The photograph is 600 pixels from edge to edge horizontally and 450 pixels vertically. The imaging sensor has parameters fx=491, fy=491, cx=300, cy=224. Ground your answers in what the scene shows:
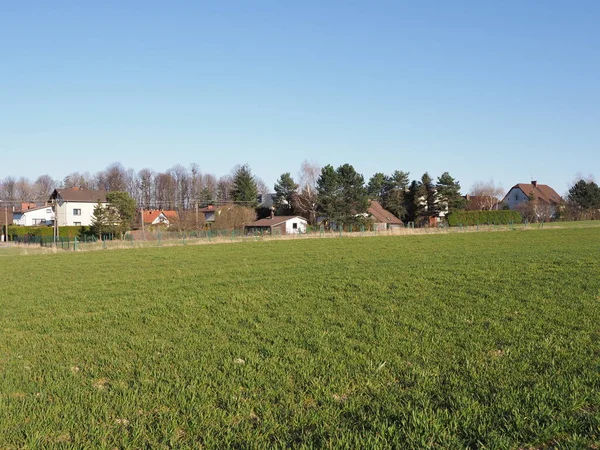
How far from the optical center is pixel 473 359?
6.44 metres

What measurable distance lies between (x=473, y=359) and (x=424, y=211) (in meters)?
78.8

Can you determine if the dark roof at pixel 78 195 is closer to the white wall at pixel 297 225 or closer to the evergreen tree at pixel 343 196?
the white wall at pixel 297 225

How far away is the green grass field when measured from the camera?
445 centimetres

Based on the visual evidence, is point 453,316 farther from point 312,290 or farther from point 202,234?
point 202,234

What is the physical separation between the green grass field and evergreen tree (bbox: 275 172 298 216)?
227 ft

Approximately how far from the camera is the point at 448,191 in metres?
79.3

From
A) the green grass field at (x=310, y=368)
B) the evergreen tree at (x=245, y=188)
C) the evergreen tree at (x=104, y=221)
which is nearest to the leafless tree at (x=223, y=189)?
the evergreen tree at (x=245, y=188)

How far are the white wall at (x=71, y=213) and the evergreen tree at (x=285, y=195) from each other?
3013cm

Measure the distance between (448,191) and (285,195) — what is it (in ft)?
87.1

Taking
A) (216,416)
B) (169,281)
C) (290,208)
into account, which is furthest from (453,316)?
(290,208)

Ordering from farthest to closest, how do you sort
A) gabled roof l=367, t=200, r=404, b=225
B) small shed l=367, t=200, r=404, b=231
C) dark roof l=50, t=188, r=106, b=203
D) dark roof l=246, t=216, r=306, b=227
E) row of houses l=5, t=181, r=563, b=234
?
dark roof l=50, t=188, r=106, b=203 → gabled roof l=367, t=200, r=404, b=225 → small shed l=367, t=200, r=404, b=231 → row of houses l=5, t=181, r=563, b=234 → dark roof l=246, t=216, r=306, b=227

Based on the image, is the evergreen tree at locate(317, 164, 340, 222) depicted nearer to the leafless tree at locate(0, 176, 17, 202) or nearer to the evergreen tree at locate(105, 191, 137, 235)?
the evergreen tree at locate(105, 191, 137, 235)

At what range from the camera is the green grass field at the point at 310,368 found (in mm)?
4453

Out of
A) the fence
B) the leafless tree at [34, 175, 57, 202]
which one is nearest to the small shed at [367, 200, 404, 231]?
the fence
